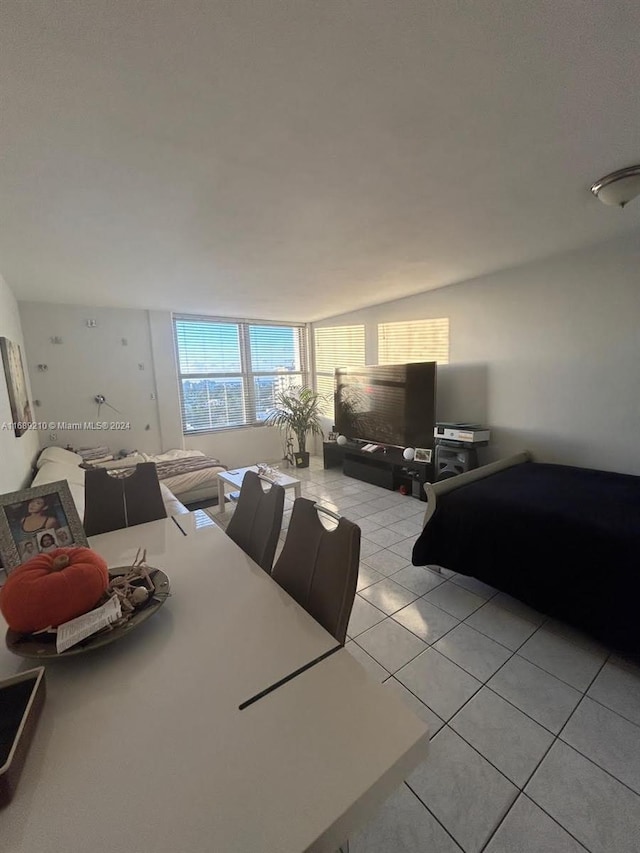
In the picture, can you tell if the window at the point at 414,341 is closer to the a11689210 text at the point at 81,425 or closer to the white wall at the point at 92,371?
the white wall at the point at 92,371

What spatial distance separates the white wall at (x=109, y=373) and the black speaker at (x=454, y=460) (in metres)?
3.43

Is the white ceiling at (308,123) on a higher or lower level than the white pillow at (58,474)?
higher

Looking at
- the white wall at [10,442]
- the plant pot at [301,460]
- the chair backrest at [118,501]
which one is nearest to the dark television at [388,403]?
the plant pot at [301,460]

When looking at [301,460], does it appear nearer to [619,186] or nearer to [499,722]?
[499,722]

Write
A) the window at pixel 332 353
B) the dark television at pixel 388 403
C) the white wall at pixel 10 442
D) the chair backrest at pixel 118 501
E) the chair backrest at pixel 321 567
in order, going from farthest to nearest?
the window at pixel 332 353 < the dark television at pixel 388 403 < the white wall at pixel 10 442 < the chair backrest at pixel 118 501 < the chair backrest at pixel 321 567

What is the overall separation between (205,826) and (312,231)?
2.53m

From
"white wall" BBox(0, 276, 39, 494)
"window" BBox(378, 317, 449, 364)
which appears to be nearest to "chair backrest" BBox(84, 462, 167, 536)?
"white wall" BBox(0, 276, 39, 494)

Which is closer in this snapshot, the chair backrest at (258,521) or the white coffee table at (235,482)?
the chair backrest at (258,521)

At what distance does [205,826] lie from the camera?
55cm

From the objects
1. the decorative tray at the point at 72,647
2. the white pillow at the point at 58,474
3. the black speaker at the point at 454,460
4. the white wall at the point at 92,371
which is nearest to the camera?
the decorative tray at the point at 72,647

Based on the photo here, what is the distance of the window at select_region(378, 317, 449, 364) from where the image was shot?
157 inches

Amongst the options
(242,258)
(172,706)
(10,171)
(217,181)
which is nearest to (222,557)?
(172,706)

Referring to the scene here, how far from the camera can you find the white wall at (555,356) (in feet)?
8.84

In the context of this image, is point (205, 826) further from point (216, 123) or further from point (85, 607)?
point (216, 123)
